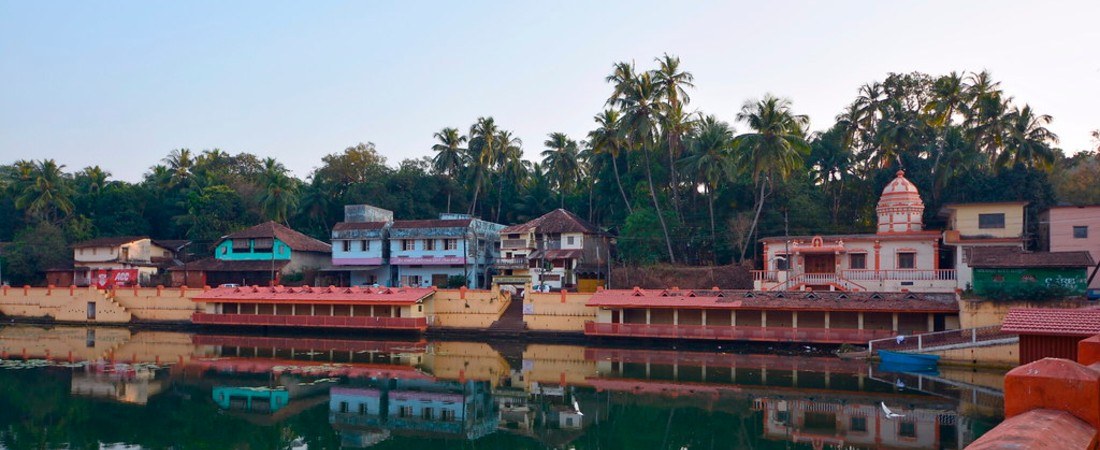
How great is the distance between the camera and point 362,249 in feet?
170

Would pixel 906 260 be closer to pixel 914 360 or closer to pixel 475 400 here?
pixel 914 360

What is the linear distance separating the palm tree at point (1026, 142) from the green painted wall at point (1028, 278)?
12.9m

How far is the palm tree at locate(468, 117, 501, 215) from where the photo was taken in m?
60.2

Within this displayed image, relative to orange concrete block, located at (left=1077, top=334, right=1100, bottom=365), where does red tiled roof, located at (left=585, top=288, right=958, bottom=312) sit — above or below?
below

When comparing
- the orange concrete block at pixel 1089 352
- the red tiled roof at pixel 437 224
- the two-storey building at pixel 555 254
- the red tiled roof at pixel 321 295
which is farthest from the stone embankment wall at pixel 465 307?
the orange concrete block at pixel 1089 352

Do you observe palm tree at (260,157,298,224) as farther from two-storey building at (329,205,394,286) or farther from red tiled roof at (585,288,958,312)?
red tiled roof at (585,288,958,312)

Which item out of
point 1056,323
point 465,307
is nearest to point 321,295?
point 465,307

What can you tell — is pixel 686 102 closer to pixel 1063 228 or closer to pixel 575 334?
pixel 575 334

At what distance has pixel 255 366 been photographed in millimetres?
32062

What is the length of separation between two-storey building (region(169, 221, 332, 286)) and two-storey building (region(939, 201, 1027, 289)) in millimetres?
38174

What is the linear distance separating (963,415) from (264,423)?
1967 centimetres

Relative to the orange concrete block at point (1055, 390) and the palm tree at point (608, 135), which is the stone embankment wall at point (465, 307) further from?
the orange concrete block at point (1055, 390)

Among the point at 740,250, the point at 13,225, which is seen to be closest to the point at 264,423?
the point at 740,250

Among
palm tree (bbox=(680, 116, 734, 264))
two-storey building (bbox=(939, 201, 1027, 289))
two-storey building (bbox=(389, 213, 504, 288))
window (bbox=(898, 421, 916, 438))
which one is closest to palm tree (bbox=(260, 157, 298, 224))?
two-storey building (bbox=(389, 213, 504, 288))
